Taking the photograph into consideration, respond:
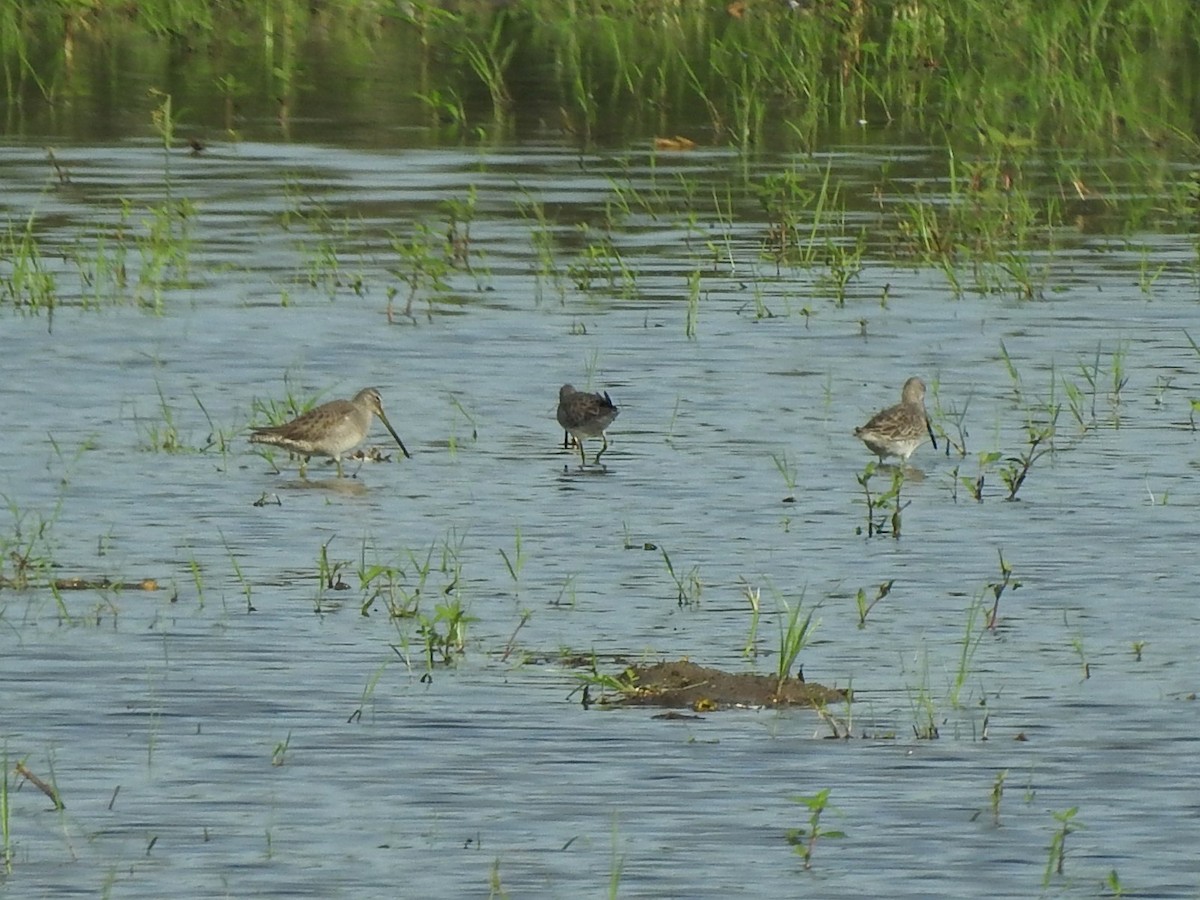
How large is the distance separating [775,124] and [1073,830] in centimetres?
1616

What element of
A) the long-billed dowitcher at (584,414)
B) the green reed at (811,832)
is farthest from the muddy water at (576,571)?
the long-billed dowitcher at (584,414)

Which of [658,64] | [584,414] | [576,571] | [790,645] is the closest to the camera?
[790,645]

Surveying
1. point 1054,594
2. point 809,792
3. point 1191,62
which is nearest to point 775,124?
point 1191,62

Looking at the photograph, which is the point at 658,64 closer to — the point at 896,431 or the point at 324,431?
the point at 896,431

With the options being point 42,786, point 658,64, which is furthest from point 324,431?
point 658,64

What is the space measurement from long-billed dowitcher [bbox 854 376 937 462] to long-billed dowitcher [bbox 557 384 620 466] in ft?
3.61

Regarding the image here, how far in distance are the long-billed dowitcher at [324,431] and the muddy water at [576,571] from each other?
0.18 m

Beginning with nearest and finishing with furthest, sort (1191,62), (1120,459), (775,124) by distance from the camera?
(1120,459)
(775,124)
(1191,62)

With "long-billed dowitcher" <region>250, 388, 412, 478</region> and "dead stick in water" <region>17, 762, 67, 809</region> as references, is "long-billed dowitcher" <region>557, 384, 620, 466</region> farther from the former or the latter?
"dead stick in water" <region>17, 762, 67, 809</region>

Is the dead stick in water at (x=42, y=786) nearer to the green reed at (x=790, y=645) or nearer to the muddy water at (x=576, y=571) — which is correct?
the muddy water at (x=576, y=571)

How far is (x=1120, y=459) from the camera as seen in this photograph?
41.7 feet

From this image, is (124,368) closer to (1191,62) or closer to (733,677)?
(733,677)

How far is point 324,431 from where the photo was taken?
1248cm

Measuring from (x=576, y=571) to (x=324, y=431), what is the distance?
2247mm
